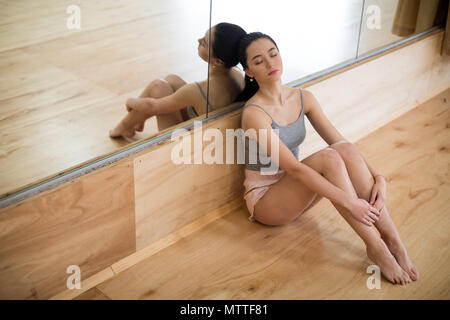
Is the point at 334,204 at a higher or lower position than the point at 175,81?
lower

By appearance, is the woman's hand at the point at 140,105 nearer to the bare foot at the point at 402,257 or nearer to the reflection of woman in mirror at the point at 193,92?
the reflection of woman in mirror at the point at 193,92

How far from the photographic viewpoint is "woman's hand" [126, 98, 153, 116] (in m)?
1.35

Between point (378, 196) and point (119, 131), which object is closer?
point (119, 131)

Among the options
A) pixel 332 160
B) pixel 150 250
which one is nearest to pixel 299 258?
Answer: pixel 332 160

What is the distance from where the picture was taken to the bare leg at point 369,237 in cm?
145

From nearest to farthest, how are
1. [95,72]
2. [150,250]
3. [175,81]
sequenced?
[95,72], [175,81], [150,250]

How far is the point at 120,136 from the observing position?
4.44ft

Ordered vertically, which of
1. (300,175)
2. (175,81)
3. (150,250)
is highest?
(175,81)

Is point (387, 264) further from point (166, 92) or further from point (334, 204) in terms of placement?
point (166, 92)

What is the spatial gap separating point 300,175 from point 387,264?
1.15 feet

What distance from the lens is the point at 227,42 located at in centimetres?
153

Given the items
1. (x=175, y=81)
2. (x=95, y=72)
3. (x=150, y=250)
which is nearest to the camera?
(x=95, y=72)

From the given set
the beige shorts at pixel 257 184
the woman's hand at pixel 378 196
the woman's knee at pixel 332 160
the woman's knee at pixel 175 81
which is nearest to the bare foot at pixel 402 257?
the woman's hand at pixel 378 196

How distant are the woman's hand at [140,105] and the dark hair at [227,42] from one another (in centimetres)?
26
